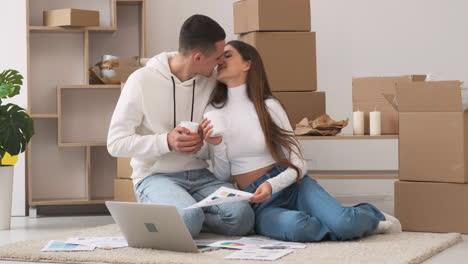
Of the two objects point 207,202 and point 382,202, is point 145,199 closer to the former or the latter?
point 207,202

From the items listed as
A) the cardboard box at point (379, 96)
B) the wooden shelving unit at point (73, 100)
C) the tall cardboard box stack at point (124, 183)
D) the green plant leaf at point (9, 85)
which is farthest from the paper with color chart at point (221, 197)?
the wooden shelving unit at point (73, 100)

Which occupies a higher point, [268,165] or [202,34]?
[202,34]

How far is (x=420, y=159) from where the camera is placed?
132 inches

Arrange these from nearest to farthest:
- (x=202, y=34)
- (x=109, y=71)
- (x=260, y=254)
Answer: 1. (x=260, y=254)
2. (x=202, y=34)
3. (x=109, y=71)

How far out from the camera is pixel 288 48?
384 cm

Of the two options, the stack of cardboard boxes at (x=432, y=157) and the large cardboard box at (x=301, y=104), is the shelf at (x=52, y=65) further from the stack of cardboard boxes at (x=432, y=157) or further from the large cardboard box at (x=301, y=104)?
the stack of cardboard boxes at (x=432, y=157)

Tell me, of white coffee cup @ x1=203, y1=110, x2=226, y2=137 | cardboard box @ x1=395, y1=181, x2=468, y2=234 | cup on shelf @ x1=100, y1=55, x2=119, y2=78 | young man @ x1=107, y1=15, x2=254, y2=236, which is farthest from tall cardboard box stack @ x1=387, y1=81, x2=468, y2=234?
cup on shelf @ x1=100, y1=55, x2=119, y2=78

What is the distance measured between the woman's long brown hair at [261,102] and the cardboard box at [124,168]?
91cm

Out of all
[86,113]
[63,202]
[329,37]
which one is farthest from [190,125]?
[329,37]

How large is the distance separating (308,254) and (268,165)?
1.88 feet

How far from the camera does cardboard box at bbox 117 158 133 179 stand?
157 inches

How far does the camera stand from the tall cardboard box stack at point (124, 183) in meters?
3.97

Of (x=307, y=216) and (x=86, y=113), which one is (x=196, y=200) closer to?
(x=307, y=216)

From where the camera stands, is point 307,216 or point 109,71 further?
point 109,71
